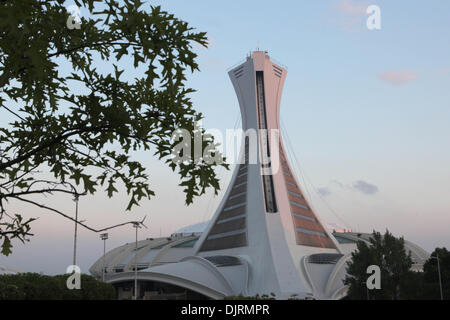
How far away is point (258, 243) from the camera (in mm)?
60844

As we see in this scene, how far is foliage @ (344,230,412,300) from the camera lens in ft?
133

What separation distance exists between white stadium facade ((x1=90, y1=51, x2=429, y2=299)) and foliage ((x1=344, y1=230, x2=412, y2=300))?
8.67 meters

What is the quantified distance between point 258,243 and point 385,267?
72.3 feet

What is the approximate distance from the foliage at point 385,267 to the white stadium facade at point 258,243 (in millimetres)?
8669
